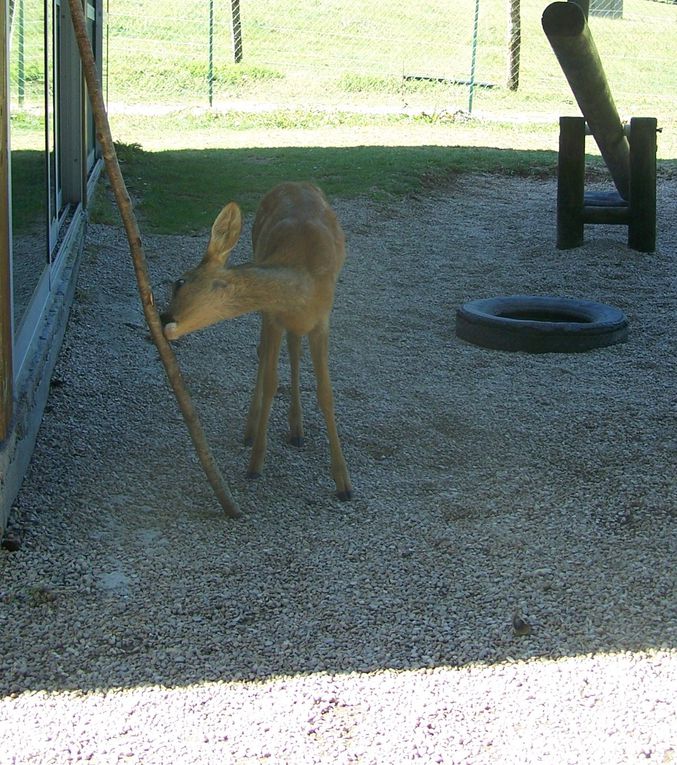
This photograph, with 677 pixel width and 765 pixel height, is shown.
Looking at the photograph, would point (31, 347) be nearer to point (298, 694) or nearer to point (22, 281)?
Answer: point (22, 281)

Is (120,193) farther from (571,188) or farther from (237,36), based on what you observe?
(237,36)

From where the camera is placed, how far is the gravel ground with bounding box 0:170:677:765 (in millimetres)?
3148

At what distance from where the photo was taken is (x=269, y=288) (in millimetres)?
4340

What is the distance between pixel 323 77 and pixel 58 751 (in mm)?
19032

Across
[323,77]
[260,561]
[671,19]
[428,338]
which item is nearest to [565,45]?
[428,338]

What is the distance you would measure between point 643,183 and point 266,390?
565 cm

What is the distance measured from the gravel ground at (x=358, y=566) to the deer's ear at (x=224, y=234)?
108cm

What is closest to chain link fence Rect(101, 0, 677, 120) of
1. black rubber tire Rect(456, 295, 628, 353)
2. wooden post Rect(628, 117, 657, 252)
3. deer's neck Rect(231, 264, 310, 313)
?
wooden post Rect(628, 117, 657, 252)

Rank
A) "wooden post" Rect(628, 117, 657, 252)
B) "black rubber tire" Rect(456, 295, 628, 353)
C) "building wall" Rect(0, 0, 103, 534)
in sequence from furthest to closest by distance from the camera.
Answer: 1. "wooden post" Rect(628, 117, 657, 252)
2. "black rubber tire" Rect(456, 295, 628, 353)
3. "building wall" Rect(0, 0, 103, 534)

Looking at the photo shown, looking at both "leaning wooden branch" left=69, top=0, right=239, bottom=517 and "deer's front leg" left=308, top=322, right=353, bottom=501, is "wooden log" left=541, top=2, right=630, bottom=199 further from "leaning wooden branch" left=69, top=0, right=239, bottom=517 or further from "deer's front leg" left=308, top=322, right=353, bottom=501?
"leaning wooden branch" left=69, top=0, right=239, bottom=517

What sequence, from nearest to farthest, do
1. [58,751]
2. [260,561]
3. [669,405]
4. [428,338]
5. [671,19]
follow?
[58,751] < [260,561] < [669,405] < [428,338] < [671,19]

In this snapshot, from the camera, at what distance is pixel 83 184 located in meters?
9.35

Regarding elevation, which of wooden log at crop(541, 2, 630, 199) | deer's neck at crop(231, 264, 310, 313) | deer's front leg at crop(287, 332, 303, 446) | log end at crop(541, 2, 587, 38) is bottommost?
deer's front leg at crop(287, 332, 303, 446)

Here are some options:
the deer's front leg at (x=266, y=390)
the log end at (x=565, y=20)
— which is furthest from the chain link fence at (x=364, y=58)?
the deer's front leg at (x=266, y=390)
